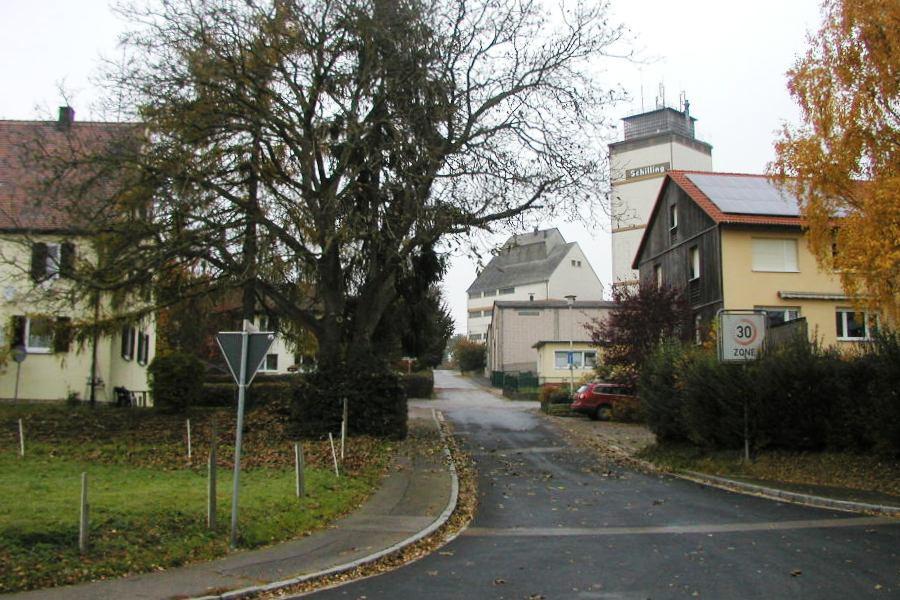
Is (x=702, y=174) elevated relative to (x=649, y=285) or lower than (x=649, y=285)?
elevated

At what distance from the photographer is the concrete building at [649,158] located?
227 feet

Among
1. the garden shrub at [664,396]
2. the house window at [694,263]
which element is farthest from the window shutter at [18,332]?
the house window at [694,263]

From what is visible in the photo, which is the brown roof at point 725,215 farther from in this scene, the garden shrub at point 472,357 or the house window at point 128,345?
the garden shrub at point 472,357

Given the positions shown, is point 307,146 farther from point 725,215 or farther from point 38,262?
point 725,215

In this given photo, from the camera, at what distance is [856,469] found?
14852 mm

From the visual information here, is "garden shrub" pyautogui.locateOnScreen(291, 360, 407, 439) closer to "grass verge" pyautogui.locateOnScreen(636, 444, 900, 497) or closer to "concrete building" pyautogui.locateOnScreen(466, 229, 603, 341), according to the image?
"grass verge" pyautogui.locateOnScreen(636, 444, 900, 497)

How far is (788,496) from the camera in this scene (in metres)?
13.5

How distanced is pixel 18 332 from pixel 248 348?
2273 cm

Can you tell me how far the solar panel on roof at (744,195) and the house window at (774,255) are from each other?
1.15m

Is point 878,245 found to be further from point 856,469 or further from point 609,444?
point 609,444

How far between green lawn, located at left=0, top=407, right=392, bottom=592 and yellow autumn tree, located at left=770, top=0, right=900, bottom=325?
34.2ft

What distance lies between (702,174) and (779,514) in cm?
2656

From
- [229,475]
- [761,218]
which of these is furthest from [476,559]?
[761,218]

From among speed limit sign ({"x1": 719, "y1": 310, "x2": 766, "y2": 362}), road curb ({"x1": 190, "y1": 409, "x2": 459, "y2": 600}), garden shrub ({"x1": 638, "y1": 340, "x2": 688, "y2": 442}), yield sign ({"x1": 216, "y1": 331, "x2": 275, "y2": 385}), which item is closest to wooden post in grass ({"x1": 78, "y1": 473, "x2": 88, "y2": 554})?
road curb ({"x1": 190, "y1": 409, "x2": 459, "y2": 600})
